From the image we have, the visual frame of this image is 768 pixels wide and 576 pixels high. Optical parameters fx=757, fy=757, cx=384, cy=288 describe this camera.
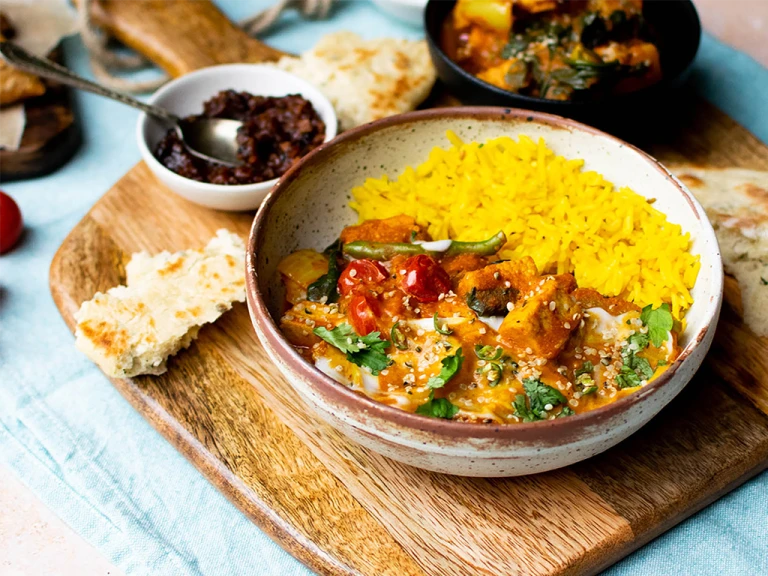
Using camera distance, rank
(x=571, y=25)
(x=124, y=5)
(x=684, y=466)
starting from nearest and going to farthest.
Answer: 1. (x=684, y=466)
2. (x=571, y=25)
3. (x=124, y=5)

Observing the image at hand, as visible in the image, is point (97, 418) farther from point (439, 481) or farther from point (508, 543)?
point (508, 543)

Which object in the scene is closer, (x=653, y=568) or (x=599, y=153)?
(x=653, y=568)

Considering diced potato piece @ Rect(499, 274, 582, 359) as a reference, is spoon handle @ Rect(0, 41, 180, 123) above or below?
below

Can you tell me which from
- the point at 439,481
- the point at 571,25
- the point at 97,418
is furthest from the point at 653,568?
the point at 571,25

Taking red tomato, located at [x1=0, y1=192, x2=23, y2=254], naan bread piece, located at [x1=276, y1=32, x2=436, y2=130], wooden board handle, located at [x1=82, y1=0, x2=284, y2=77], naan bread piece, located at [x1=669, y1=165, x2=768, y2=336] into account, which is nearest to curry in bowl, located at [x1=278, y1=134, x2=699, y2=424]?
naan bread piece, located at [x1=669, y1=165, x2=768, y2=336]

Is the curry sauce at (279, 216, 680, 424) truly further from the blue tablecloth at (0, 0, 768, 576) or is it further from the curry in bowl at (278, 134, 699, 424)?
the blue tablecloth at (0, 0, 768, 576)

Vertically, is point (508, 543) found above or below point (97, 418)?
above

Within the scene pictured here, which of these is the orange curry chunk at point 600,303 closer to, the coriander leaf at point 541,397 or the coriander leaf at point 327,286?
the coriander leaf at point 541,397

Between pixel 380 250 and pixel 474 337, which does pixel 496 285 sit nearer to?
pixel 474 337
